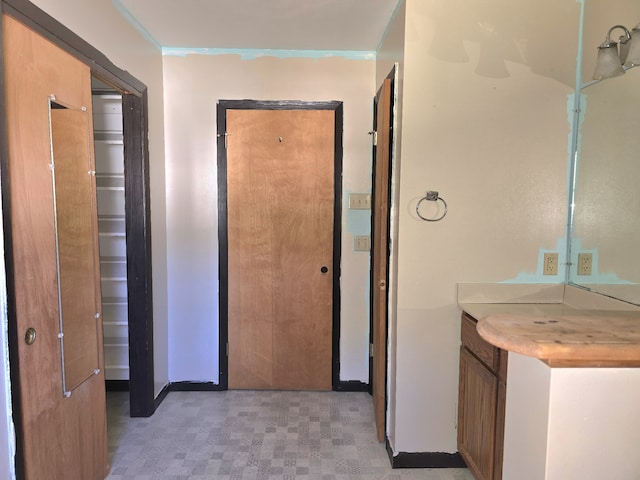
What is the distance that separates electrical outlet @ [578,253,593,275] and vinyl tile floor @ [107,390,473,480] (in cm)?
119

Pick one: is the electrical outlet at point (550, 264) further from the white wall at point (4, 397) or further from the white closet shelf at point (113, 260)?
the white closet shelf at point (113, 260)

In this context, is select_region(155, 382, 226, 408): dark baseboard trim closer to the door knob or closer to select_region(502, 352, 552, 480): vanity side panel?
the door knob

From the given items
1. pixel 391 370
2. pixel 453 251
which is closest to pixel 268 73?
pixel 453 251

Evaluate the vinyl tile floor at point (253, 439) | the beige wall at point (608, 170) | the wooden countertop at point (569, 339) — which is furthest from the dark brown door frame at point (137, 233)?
the beige wall at point (608, 170)

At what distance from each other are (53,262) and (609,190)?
2401 millimetres

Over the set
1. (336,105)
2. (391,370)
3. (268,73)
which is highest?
(268,73)

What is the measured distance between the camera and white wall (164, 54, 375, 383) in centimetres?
292

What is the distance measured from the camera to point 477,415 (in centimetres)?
194

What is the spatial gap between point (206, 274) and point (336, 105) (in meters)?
1.53

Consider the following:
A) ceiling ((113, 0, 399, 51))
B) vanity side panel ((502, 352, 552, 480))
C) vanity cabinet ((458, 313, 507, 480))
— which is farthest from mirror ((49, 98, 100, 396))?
vanity cabinet ((458, 313, 507, 480))

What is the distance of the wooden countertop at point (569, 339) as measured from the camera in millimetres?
919

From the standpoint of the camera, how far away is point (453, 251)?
2.13 meters

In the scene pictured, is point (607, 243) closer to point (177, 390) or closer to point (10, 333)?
point (10, 333)

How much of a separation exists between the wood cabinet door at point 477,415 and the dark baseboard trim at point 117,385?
2350mm
